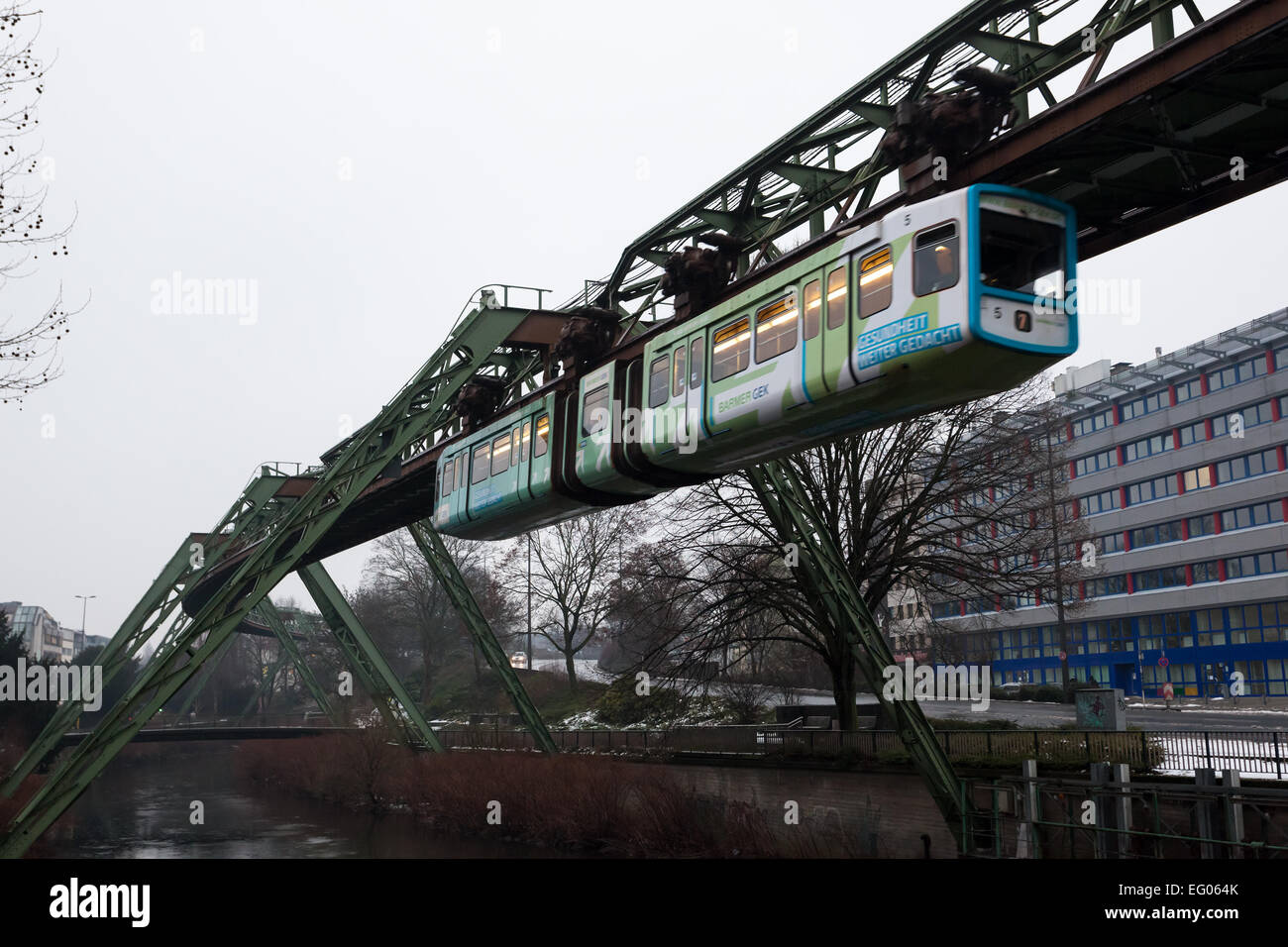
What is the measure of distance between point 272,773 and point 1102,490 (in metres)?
53.4

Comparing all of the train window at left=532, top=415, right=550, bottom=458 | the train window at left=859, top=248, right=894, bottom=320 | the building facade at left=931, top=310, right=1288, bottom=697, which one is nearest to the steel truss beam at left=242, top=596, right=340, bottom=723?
the building facade at left=931, top=310, right=1288, bottom=697

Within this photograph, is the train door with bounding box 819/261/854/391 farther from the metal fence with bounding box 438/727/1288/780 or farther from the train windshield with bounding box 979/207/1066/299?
the metal fence with bounding box 438/727/1288/780

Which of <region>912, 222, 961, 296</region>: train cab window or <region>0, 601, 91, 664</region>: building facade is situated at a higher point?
<region>912, 222, 961, 296</region>: train cab window

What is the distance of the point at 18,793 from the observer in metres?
33.4

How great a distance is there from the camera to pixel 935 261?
1148 centimetres

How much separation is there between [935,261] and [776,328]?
2796 mm

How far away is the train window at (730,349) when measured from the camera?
47.4ft

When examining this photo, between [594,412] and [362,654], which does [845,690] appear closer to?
[594,412]

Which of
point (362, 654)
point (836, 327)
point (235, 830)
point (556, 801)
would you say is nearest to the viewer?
point (836, 327)

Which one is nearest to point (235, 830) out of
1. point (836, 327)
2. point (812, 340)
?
point (812, 340)

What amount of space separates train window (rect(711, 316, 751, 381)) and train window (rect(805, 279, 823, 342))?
4.24ft

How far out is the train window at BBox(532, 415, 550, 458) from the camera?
798 inches

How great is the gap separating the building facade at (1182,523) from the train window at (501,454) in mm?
35671
